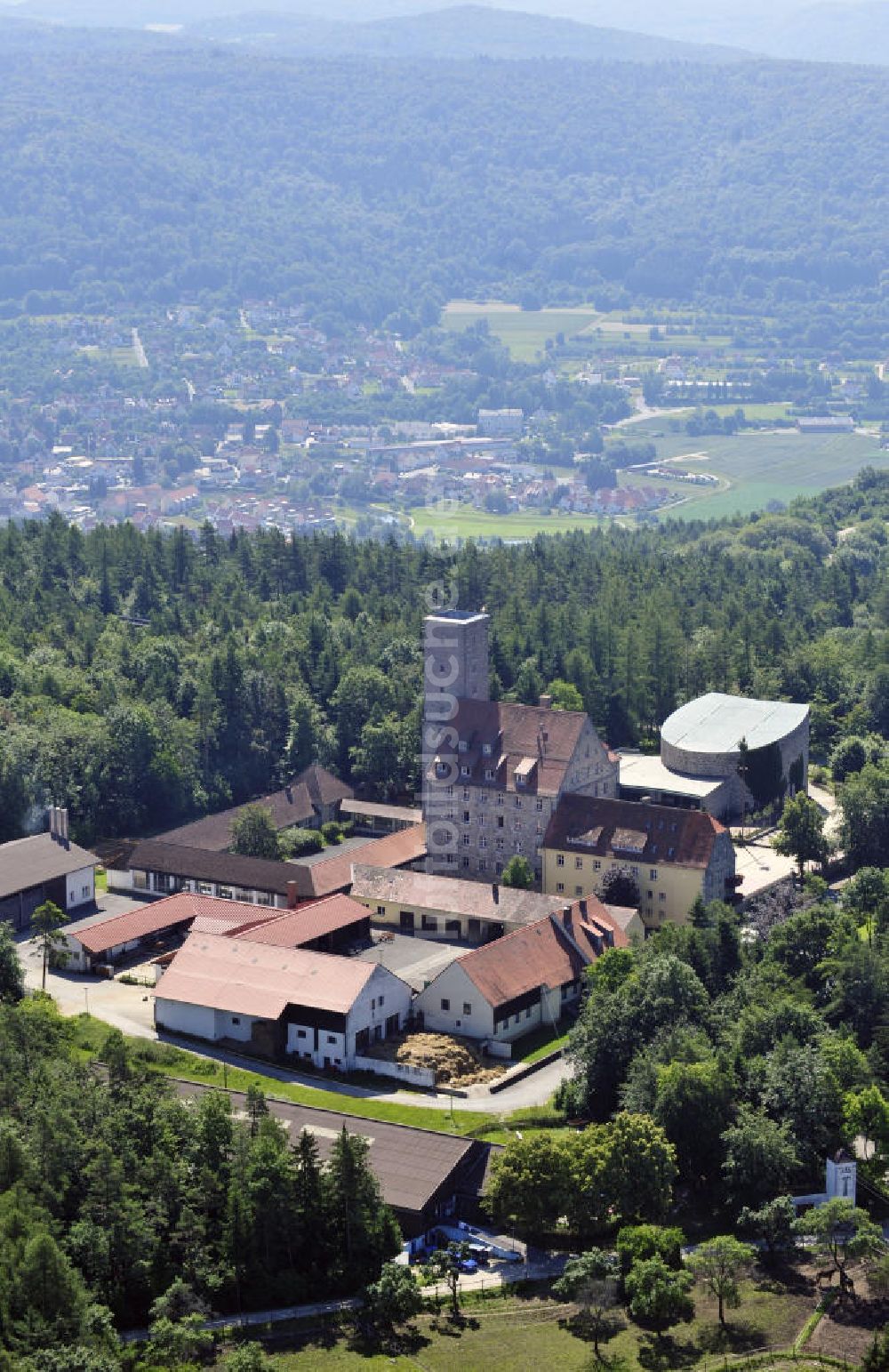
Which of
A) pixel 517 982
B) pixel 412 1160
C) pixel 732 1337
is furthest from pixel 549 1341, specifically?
pixel 517 982

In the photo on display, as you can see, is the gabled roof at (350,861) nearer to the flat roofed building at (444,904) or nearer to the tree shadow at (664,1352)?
the flat roofed building at (444,904)

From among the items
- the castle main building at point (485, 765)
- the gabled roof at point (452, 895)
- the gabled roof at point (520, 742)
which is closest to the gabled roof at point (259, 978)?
the gabled roof at point (452, 895)

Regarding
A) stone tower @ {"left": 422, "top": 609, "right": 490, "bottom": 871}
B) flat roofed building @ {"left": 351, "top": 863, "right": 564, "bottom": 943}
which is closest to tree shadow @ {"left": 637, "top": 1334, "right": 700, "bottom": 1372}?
flat roofed building @ {"left": 351, "top": 863, "right": 564, "bottom": 943}

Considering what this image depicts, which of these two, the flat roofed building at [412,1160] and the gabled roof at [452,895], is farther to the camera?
the gabled roof at [452,895]

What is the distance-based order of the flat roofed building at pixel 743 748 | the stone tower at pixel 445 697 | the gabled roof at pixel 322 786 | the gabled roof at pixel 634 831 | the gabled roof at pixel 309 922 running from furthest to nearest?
the gabled roof at pixel 322 786
the flat roofed building at pixel 743 748
the stone tower at pixel 445 697
the gabled roof at pixel 634 831
the gabled roof at pixel 309 922

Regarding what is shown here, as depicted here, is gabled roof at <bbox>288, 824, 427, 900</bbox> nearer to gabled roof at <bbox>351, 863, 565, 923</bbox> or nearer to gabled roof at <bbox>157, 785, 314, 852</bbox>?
gabled roof at <bbox>351, 863, 565, 923</bbox>

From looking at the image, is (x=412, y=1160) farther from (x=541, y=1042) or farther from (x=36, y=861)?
(x=36, y=861)
